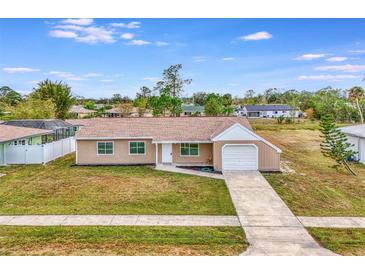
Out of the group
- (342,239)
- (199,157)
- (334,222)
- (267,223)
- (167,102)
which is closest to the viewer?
(342,239)

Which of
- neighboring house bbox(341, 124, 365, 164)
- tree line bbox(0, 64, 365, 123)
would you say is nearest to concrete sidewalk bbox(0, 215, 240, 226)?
tree line bbox(0, 64, 365, 123)

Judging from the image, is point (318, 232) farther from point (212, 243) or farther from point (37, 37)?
point (37, 37)

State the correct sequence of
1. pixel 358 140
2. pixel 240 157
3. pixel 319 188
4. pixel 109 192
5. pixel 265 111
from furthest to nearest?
pixel 265 111 → pixel 358 140 → pixel 240 157 → pixel 319 188 → pixel 109 192

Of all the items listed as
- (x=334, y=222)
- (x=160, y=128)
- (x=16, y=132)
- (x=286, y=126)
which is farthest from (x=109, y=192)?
(x=286, y=126)

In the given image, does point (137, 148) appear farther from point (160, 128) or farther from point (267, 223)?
point (267, 223)

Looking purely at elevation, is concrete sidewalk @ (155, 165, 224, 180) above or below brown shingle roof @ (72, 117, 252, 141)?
below

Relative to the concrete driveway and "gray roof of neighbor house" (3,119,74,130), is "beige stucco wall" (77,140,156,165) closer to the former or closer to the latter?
"gray roof of neighbor house" (3,119,74,130)

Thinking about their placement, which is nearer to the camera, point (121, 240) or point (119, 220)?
point (121, 240)
